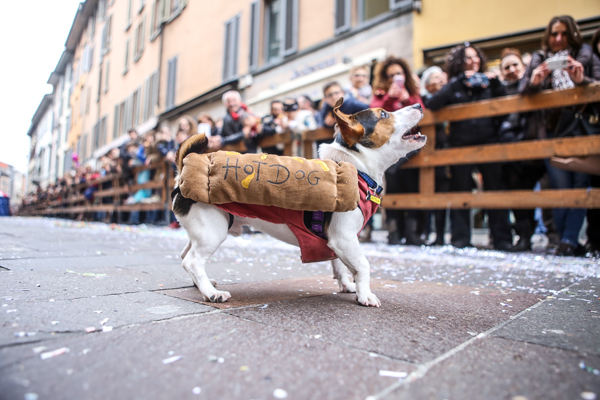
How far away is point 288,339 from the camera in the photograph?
1.33 meters

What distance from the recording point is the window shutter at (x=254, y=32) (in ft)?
40.0

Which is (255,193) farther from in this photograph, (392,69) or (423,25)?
→ (423,25)

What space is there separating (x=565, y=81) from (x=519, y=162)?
3.21 feet

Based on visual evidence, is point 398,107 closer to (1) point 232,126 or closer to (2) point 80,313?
(1) point 232,126

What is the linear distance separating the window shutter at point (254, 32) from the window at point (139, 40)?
9969 mm

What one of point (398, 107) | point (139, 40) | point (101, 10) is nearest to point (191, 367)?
point (398, 107)

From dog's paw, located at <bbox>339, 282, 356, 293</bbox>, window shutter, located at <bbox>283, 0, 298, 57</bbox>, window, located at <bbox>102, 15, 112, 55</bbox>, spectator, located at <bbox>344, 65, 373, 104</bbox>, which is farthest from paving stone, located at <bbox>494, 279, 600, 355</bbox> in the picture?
window, located at <bbox>102, 15, 112, 55</bbox>

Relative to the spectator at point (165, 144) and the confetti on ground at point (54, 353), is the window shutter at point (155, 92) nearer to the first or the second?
the spectator at point (165, 144)

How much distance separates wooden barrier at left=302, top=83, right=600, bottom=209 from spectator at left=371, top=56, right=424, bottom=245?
28cm

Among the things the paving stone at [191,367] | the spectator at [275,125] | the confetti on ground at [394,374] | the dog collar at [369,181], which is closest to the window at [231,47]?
the spectator at [275,125]

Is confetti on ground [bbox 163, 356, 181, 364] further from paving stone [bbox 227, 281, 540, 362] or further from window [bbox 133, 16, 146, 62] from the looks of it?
window [bbox 133, 16, 146, 62]

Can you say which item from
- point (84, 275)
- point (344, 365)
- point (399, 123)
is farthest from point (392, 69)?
point (344, 365)

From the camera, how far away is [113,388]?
0.93 metres

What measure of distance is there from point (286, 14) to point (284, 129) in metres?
6.82
